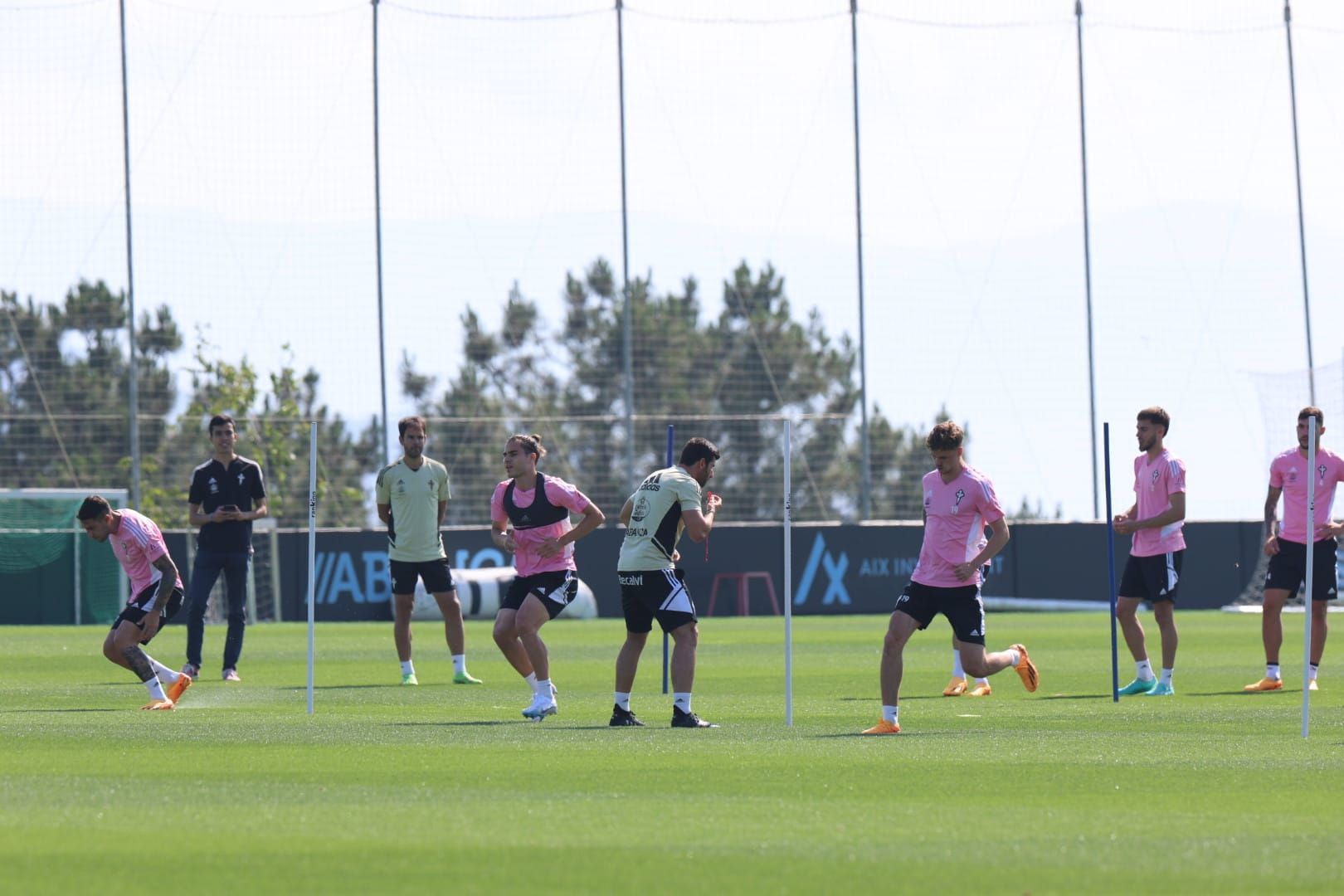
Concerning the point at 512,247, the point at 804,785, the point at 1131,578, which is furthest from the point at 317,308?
the point at 804,785

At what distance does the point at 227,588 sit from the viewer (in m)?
18.7

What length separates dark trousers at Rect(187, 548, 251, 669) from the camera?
18297mm

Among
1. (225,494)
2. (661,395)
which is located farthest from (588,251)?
(225,494)

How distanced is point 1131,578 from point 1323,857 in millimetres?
8766

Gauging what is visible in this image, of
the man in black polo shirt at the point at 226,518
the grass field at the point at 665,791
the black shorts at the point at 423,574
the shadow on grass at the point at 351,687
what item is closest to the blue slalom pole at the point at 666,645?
the grass field at the point at 665,791

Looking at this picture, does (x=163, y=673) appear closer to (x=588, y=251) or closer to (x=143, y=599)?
(x=143, y=599)

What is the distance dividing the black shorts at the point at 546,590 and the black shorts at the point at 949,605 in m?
2.44

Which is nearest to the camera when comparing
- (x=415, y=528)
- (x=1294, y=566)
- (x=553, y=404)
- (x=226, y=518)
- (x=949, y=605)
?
(x=949, y=605)

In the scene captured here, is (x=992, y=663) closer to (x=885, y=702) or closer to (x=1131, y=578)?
(x=885, y=702)

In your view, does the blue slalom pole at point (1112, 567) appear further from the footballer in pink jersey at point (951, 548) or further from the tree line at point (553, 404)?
the tree line at point (553, 404)

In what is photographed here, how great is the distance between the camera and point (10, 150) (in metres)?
39.8

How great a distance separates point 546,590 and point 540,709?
884 mm

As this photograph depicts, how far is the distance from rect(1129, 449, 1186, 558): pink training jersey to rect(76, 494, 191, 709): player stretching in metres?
6.90

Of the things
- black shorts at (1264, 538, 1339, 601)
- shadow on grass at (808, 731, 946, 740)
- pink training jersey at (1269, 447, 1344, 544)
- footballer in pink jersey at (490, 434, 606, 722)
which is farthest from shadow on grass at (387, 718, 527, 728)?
pink training jersey at (1269, 447, 1344, 544)
